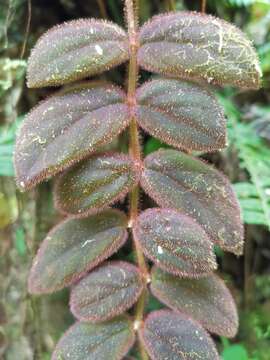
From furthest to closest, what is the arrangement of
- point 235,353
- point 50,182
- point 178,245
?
1. point 50,182
2. point 235,353
3. point 178,245

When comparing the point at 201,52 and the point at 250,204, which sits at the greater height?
the point at 201,52

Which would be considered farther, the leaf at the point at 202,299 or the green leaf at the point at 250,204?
the green leaf at the point at 250,204

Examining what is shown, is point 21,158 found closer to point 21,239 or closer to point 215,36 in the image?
point 215,36

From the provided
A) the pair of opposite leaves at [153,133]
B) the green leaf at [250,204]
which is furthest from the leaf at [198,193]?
the green leaf at [250,204]

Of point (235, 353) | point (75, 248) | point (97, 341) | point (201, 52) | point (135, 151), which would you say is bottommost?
point (235, 353)

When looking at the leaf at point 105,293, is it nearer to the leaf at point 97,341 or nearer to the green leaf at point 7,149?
the leaf at point 97,341

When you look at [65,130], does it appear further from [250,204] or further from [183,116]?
[250,204]

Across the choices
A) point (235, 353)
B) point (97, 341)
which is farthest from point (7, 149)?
point (235, 353)
